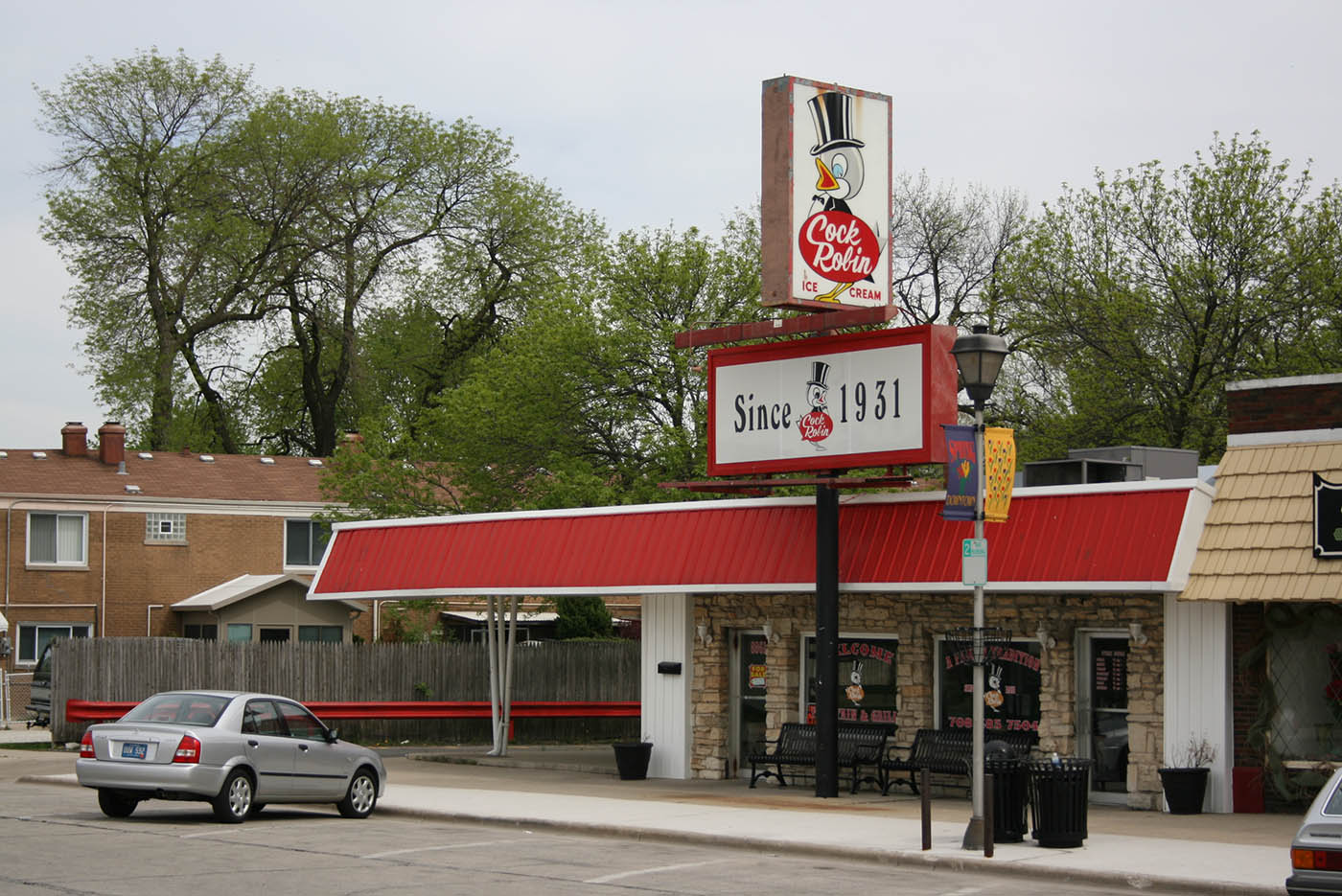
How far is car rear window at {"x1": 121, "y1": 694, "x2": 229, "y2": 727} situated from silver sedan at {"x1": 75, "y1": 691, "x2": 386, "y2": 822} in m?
0.01

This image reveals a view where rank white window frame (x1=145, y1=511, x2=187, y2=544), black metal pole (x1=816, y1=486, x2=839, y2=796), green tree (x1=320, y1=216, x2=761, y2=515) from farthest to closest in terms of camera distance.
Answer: white window frame (x1=145, y1=511, x2=187, y2=544)
green tree (x1=320, y1=216, x2=761, y2=515)
black metal pole (x1=816, y1=486, x2=839, y2=796)

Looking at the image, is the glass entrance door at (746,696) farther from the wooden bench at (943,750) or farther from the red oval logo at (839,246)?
the red oval logo at (839,246)

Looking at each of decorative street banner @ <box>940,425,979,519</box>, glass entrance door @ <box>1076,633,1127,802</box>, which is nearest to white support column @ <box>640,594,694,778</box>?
glass entrance door @ <box>1076,633,1127,802</box>

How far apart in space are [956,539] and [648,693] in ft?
21.8

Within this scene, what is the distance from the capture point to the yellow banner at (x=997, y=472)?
656 inches

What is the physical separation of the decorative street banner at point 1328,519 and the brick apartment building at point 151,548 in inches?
1216

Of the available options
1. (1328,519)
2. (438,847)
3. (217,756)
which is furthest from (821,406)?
(217,756)

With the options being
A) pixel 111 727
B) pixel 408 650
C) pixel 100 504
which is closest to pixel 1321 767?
pixel 111 727

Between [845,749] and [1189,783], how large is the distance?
197 inches

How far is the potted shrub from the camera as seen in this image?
19484mm

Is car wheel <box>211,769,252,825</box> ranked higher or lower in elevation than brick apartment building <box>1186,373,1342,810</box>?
lower

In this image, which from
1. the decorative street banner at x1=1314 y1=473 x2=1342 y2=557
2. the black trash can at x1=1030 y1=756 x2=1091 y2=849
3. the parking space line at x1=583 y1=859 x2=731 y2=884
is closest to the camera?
the parking space line at x1=583 y1=859 x2=731 y2=884

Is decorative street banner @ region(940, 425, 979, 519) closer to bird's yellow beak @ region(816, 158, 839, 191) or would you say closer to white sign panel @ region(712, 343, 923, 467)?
white sign panel @ region(712, 343, 923, 467)

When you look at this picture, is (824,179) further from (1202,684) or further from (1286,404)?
(1202,684)
